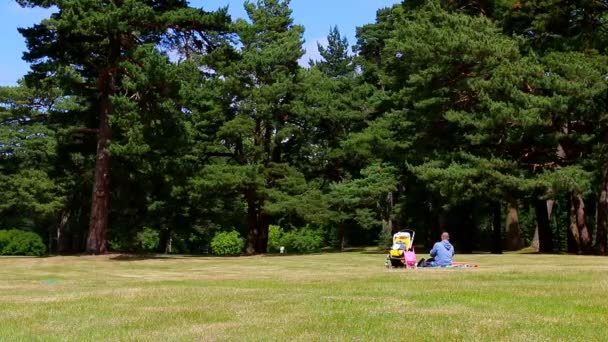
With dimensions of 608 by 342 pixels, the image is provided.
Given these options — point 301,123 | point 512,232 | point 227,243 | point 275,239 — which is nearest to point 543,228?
point 512,232

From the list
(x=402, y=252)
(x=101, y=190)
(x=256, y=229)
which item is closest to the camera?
(x=402, y=252)

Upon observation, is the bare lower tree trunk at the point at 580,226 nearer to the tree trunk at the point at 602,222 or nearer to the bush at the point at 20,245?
the tree trunk at the point at 602,222

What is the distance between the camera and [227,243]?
244 feet

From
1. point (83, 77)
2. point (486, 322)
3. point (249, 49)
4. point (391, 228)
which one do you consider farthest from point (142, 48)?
point (391, 228)

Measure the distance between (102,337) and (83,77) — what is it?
2857cm

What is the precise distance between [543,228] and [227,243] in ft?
133

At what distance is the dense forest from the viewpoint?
103 feet

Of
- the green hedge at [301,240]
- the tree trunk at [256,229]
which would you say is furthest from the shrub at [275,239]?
the tree trunk at [256,229]

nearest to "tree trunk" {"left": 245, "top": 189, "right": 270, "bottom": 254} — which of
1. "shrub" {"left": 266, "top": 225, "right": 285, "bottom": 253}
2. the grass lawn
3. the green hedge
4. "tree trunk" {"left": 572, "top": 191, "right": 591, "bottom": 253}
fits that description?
the green hedge

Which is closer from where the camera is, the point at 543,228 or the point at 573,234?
the point at 573,234

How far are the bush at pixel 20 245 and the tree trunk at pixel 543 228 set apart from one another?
31.8 meters

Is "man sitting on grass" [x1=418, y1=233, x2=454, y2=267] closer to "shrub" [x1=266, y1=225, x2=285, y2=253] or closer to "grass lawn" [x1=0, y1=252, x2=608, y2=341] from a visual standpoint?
→ "grass lawn" [x1=0, y1=252, x2=608, y2=341]

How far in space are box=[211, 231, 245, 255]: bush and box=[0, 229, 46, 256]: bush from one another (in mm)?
28143

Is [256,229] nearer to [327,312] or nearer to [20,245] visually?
[20,245]
